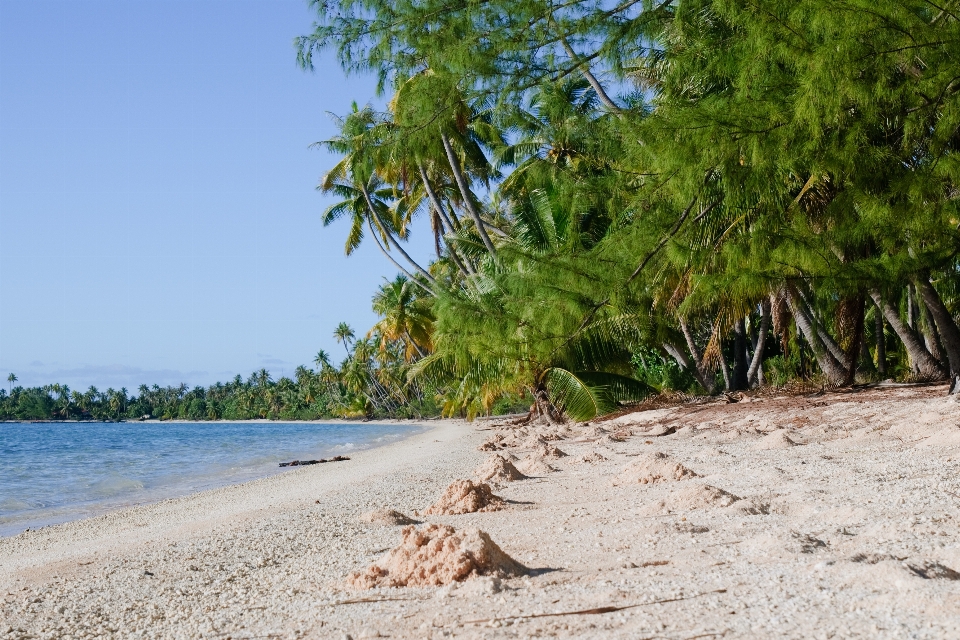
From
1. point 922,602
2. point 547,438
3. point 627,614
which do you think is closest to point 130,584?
point 627,614

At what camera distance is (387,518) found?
5211 mm

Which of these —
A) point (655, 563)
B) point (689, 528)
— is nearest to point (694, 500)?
point (689, 528)

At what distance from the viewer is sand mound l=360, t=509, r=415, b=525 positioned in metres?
5.13

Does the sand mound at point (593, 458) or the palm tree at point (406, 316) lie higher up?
the palm tree at point (406, 316)

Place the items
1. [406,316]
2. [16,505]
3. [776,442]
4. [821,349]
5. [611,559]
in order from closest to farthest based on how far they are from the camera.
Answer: [611,559] → [776,442] → [16,505] → [821,349] → [406,316]

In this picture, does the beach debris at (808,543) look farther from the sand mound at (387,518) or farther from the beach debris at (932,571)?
the sand mound at (387,518)

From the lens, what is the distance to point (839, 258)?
24.9 feet

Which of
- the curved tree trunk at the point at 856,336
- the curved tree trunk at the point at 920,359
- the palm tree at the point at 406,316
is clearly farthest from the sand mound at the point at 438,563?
the palm tree at the point at 406,316

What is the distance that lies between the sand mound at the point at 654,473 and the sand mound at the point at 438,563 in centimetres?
252

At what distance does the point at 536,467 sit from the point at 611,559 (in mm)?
4249

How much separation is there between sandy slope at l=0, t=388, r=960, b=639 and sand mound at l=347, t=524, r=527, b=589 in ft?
0.28

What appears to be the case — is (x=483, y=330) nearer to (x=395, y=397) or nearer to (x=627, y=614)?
(x=627, y=614)

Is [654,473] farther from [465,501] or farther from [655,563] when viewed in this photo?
[655,563]

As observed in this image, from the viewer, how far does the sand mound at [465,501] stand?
17.1 feet
